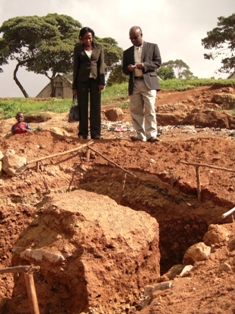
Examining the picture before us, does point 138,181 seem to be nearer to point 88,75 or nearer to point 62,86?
point 88,75

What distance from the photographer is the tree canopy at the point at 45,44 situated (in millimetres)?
22688

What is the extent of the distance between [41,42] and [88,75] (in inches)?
726

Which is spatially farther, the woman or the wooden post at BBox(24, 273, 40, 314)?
the woman

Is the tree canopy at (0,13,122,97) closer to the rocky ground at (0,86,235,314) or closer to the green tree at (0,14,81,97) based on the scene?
the green tree at (0,14,81,97)

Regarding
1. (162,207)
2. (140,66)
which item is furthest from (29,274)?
(140,66)

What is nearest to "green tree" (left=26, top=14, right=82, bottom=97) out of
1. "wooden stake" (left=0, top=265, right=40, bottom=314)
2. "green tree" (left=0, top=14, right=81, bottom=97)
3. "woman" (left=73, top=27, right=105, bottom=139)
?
"green tree" (left=0, top=14, right=81, bottom=97)

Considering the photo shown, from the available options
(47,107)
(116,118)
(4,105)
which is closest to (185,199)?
(116,118)

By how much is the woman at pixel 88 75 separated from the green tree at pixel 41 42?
16781 millimetres

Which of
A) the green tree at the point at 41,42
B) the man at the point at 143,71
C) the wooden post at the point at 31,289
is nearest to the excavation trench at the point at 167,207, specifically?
the man at the point at 143,71

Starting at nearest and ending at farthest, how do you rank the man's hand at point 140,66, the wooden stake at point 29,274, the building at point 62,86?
the wooden stake at point 29,274, the man's hand at point 140,66, the building at point 62,86

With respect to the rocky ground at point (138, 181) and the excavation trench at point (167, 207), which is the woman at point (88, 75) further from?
the excavation trench at point (167, 207)

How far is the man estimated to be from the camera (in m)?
5.64

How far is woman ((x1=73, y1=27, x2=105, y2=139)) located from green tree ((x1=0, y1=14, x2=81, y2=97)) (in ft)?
55.1

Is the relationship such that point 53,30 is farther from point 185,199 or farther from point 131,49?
point 185,199
